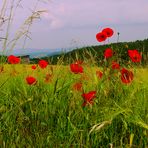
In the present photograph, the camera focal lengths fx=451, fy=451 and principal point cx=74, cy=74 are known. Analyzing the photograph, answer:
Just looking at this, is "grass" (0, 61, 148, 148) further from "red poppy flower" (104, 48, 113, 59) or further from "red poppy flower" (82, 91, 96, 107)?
"red poppy flower" (104, 48, 113, 59)

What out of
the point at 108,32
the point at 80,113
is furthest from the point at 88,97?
the point at 108,32

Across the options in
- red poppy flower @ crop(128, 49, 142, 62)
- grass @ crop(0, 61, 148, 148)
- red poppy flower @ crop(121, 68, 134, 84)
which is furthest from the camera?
red poppy flower @ crop(128, 49, 142, 62)

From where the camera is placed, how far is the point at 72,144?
3.02 metres

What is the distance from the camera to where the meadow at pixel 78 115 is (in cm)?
314

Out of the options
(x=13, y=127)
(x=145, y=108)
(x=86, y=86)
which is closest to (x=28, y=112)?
(x=13, y=127)

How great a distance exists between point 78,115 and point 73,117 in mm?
48

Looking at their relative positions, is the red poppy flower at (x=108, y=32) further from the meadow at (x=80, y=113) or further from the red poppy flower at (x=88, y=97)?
the red poppy flower at (x=88, y=97)

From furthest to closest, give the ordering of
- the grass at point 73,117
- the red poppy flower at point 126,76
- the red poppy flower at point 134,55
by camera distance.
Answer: the red poppy flower at point 134,55, the red poppy flower at point 126,76, the grass at point 73,117

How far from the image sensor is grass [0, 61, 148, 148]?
313 centimetres

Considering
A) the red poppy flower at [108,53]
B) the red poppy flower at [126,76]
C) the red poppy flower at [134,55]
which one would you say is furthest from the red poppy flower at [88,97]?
the red poppy flower at [134,55]

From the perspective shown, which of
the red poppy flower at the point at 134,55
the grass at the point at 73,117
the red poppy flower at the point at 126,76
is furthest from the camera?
the red poppy flower at the point at 134,55

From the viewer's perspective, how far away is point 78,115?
11.1 feet

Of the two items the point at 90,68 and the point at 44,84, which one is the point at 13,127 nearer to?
the point at 44,84

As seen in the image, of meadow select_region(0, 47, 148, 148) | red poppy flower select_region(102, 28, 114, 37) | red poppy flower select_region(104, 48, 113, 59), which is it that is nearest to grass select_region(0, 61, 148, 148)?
meadow select_region(0, 47, 148, 148)
